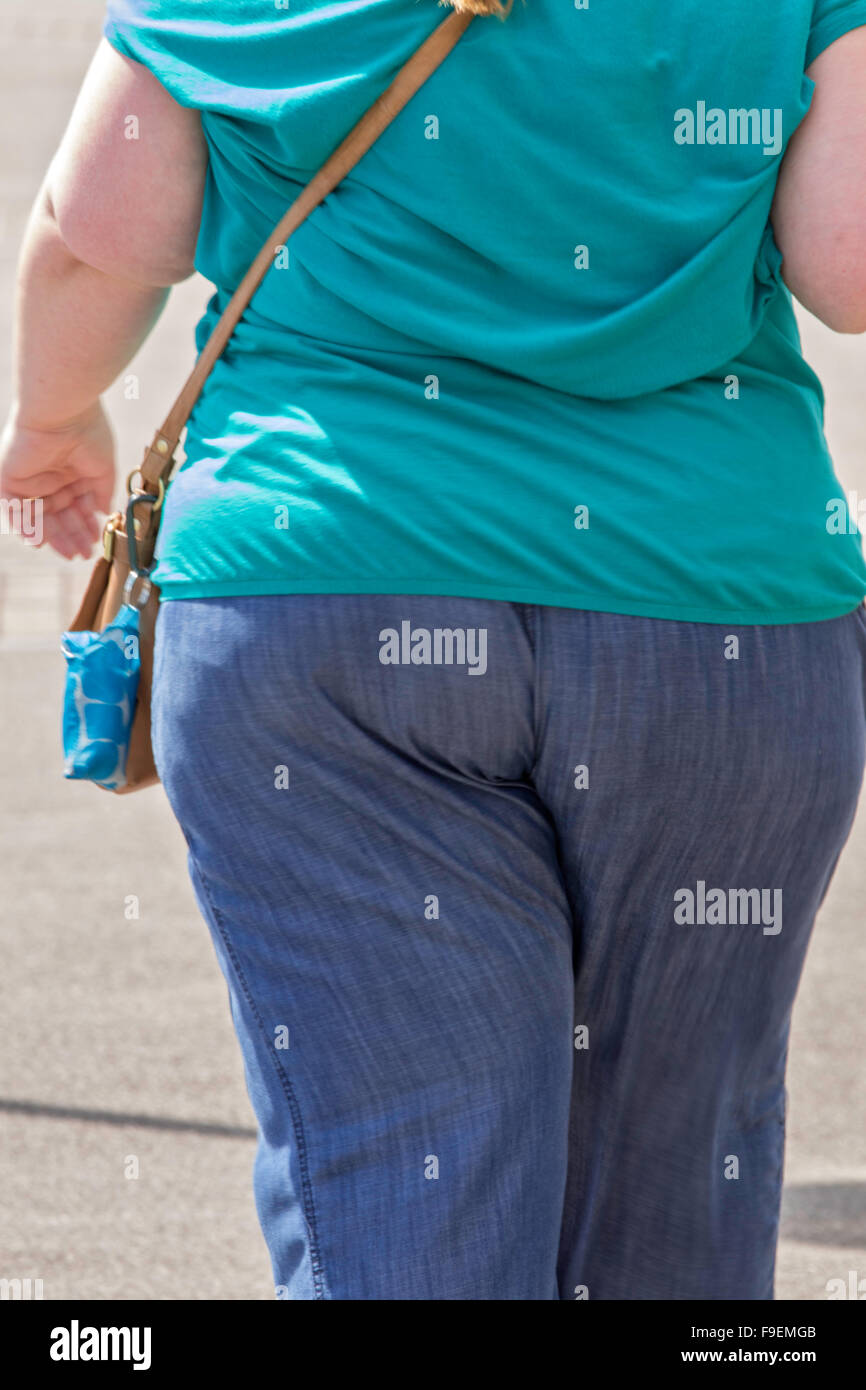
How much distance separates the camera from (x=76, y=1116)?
3275 mm

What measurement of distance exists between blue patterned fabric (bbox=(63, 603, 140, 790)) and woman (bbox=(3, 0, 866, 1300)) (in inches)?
7.7

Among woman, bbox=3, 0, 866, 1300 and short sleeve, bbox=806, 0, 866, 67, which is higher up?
short sleeve, bbox=806, 0, 866, 67

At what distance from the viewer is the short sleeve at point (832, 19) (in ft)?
4.26

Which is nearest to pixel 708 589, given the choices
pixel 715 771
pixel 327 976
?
pixel 715 771

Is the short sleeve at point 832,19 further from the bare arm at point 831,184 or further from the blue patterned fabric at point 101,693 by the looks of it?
the blue patterned fabric at point 101,693

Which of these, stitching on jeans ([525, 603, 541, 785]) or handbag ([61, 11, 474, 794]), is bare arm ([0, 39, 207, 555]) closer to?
handbag ([61, 11, 474, 794])

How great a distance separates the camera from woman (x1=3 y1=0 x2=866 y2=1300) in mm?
1292

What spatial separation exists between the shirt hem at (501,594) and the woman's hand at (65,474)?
1.67ft

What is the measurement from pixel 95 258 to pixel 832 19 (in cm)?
61

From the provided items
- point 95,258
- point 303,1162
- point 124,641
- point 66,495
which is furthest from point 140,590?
point 303,1162

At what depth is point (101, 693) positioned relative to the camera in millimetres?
1608

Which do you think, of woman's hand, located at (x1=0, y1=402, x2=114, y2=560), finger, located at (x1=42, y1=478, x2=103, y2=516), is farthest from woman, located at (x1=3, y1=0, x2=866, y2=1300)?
finger, located at (x1=42, y1=478, x2=103, y2=516)

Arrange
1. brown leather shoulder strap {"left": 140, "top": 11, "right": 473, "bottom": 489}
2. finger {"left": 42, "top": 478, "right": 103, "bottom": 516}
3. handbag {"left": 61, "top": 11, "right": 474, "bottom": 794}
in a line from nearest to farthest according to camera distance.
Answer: brown leather shoulder strap {"left": 140, "top": 11, "right": 473, "bottom": 489}, handbag {"left": 61, "top": 11, "right": 474, "bottom": 794}, finger {"left": 42, "top": 478, "right": 103, "bottom": 516}

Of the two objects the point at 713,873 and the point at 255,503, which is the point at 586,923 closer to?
the point at 713,873
